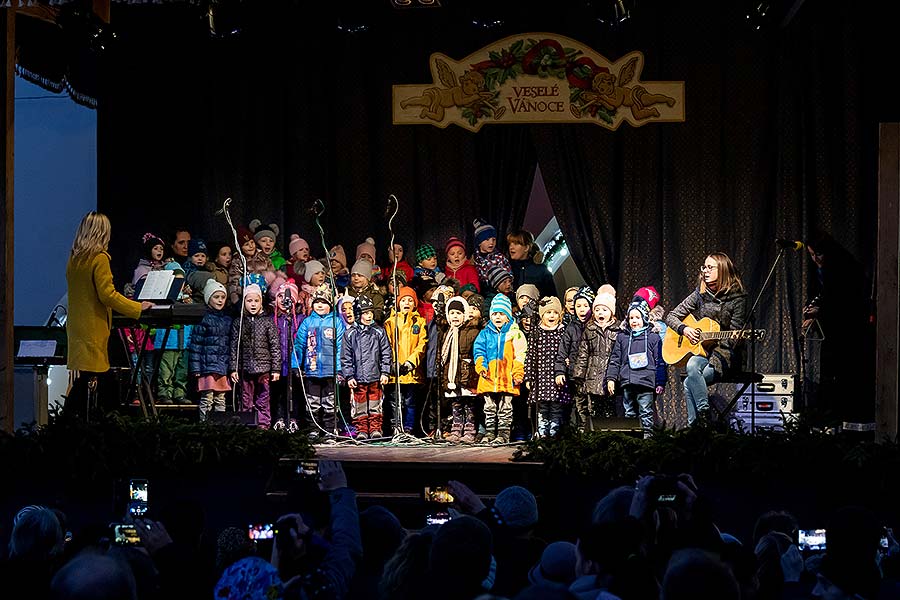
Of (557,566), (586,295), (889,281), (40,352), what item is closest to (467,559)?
(557,566)

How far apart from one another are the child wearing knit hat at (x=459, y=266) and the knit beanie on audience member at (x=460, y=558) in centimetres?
854

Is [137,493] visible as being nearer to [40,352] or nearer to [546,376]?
[546,376]

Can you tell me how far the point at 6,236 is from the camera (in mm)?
9102

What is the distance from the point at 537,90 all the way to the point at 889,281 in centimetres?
587

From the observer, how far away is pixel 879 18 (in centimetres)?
1242

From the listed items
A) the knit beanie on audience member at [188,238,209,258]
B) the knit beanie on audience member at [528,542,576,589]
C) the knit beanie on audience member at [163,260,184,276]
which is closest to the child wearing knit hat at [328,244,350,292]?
the knit beanie on audience member at [188,238,209,258]

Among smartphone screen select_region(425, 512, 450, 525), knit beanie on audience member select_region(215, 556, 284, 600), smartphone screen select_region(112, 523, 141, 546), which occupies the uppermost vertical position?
knit beanie on audience member select_region(215, 556, 284, 600)

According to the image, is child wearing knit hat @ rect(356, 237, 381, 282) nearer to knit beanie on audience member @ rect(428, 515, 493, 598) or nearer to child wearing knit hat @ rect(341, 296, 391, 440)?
child wearing knit hat @ rect(341, 296, 391, 440)

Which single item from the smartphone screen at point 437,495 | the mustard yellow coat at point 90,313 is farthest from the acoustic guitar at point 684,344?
the mustard yellow coat at point 90,313

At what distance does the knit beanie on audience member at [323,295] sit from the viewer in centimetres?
1163

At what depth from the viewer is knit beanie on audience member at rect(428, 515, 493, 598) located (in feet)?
11.7

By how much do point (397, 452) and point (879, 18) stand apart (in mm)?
6648

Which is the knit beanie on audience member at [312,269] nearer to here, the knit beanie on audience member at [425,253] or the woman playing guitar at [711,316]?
the knit beanie on audience member at [425,253]

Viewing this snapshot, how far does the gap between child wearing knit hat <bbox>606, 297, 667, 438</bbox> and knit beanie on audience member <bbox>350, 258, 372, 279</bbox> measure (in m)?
2.61
